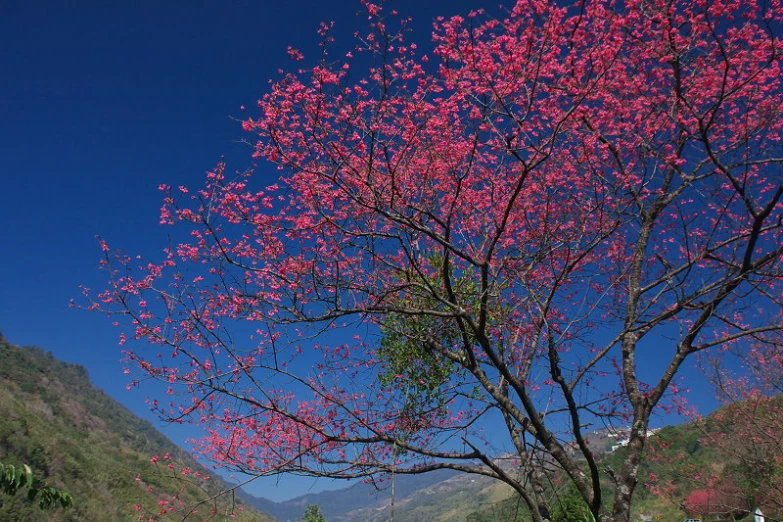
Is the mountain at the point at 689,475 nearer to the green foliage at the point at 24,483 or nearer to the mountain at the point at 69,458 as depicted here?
the green foliage at the point at 24,483

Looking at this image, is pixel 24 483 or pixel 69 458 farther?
pixel 69 458

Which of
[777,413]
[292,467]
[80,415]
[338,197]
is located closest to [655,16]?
[338,197]

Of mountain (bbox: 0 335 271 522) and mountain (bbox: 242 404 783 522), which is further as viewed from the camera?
mountain (bbox: 0 335 271 522)

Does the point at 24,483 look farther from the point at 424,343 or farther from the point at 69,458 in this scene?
the point at 69,458

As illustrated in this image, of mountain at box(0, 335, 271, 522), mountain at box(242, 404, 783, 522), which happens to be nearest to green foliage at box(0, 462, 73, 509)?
mountain at box(0, 335, 271, 522)

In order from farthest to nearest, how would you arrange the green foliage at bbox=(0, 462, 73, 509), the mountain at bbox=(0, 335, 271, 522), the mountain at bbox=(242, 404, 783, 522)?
the mountain at bbox=(0, 335, 271, 522), the mountain at bbox=(242, 404, 783, 522), the green foliage at bbox=(0, 462, 73, 509)

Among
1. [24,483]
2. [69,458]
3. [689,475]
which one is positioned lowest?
[24,483]

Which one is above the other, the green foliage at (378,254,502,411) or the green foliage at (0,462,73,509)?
the green foliage at (378,254,502,411)

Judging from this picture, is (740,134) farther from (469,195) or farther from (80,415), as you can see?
(80,415)

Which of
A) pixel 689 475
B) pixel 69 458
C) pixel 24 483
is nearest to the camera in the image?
pixel 24 483

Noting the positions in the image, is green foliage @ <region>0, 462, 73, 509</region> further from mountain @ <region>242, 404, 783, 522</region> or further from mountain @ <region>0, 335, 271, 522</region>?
mountain @ <region>242, 404, 783, 522</region>

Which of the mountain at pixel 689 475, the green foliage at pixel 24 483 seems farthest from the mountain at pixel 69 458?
the mountain at pixel 689 475

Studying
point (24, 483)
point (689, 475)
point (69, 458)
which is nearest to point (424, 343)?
point (24, 483)

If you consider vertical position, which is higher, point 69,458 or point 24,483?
point 69,458
